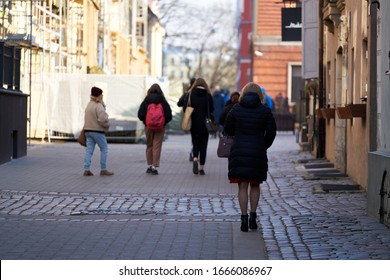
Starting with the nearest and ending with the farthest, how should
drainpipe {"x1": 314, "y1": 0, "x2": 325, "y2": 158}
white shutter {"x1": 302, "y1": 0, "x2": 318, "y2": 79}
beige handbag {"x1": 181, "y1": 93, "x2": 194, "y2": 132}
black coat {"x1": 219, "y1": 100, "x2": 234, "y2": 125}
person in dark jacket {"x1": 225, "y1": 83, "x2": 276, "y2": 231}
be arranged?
person in dark jacket {"x1": 225, "y1": 83, "x2": 276, "y2": 231}, black coat {"x1": 219, "y1": 100, "x2": 234, "y2": 125}, beige handbag {"x1": 181, "y1": 93, "x2": 194, "y2": 132}, drainpipe {"x1": 314, "y1": 0, "x2": 325, "y2": 158}, white shutter {"x1": 302, "y1": 0, "x2": 318, "y2": 79}

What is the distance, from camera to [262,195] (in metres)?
17.5

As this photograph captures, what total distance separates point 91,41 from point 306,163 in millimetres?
19584

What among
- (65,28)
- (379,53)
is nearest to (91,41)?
(65,28)

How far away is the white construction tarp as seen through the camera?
32.9 meters

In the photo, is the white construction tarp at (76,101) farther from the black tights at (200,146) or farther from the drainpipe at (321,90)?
the black tights at (200,146)

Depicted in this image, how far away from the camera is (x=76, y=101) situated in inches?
1324

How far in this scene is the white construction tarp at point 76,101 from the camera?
3291 centimetres

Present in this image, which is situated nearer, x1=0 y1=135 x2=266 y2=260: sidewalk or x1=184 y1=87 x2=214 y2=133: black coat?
x1=0 y1=135 x2=266 y2=260: sidewalk

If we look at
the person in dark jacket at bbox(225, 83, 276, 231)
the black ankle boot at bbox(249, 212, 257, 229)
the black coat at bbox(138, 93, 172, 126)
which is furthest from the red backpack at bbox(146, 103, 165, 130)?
the black ankle boot at bbox(249, 212, 257, 229)

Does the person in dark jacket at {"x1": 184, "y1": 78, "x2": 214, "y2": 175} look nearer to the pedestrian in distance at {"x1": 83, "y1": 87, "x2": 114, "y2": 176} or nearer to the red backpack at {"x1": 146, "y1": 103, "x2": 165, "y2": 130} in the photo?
the red backpack at {"x1": 146, "y1": 103, "x2": 165, "y2": 130}

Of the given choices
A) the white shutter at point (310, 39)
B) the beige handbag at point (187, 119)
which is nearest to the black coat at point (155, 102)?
the beige handbag at point (187, 119)

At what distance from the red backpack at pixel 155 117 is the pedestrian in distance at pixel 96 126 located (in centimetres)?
95

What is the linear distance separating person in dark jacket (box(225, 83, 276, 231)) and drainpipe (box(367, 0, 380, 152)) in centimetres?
298

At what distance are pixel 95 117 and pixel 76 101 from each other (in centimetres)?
1268
